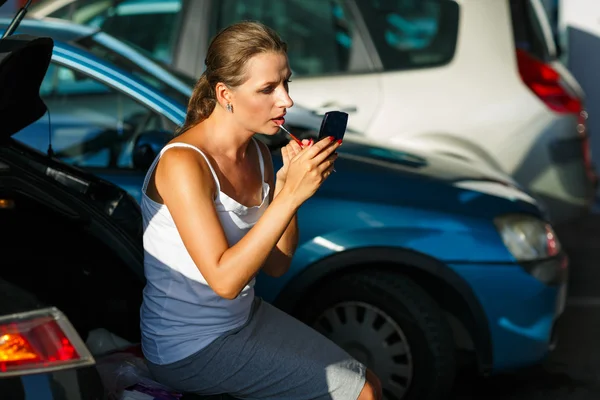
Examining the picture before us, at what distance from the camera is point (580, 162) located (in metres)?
6.62

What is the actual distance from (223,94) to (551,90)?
4.24m

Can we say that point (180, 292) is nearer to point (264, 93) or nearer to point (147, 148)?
point (264, 93)

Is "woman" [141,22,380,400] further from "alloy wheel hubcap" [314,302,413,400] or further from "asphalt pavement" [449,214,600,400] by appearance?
"asphalt pavement" [449,214,600,400]

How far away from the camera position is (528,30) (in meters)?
6.72

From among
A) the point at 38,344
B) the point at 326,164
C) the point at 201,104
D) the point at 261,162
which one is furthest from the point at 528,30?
the point at 38,344

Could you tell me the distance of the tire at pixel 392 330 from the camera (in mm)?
4074

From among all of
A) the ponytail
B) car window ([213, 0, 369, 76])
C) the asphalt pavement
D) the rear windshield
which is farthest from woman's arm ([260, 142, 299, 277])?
the rear windshield

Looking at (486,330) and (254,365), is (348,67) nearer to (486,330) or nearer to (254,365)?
(486,330)

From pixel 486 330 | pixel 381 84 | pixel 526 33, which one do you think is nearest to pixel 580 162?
pixel 526 33

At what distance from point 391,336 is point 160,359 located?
1.52 metres

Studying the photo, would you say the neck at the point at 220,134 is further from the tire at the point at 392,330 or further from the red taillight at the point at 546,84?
the red taillight at the point at 546,84

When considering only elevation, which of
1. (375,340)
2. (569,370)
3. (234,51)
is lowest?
(569,370)

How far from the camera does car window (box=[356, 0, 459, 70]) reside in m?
6.52

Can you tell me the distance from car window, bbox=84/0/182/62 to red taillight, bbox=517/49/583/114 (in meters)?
2.10
